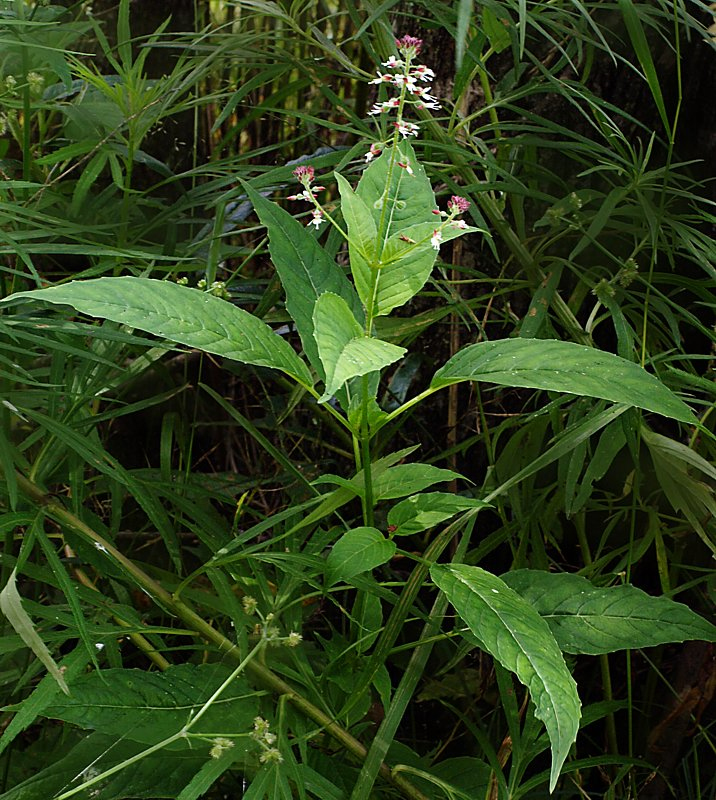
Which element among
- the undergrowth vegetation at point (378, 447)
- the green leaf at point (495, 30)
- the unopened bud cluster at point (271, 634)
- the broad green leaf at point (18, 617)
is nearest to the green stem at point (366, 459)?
the undergrowth vegetation at point (378, 447)

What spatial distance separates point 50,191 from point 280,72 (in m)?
0.28

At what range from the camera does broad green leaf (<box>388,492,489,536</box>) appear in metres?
0.60

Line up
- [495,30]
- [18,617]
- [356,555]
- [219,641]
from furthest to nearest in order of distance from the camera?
[495,30] < [219,641] < [356,555] < [18,617]

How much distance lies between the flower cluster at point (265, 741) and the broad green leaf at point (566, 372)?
266 millimetres

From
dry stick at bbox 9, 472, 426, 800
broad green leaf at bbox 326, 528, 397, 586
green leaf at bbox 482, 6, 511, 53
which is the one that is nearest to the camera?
broad green leaf at bbox 326, 528, 397, 586

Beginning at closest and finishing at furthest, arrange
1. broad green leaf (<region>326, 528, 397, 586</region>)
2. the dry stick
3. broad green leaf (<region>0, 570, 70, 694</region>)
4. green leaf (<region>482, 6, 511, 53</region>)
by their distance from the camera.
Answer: broad green leaf (<region>0, 570, 70, 694</region>), broad green leaf (<region>326, 528, 397, 586</region>), the dry stick, green leaf (<region>482, 6, 511, 53</region>)

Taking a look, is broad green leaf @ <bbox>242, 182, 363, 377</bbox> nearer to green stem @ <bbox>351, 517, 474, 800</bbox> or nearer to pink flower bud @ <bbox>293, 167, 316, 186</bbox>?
pink flower bud @ <bbox>293, 167, 316, 186</bbox>

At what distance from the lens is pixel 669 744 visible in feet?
2.95

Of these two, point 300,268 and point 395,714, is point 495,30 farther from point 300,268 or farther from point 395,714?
point 395,714

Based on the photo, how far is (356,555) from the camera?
56 cm

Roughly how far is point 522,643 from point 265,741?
219 millimetres

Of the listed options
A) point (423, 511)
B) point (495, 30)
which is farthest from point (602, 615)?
point (495, 30)

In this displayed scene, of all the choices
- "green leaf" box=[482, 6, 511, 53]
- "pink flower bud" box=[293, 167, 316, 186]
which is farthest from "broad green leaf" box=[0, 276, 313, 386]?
"green leaf" box=[482, 6, 511, 53]

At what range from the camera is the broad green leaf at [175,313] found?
48 cm
